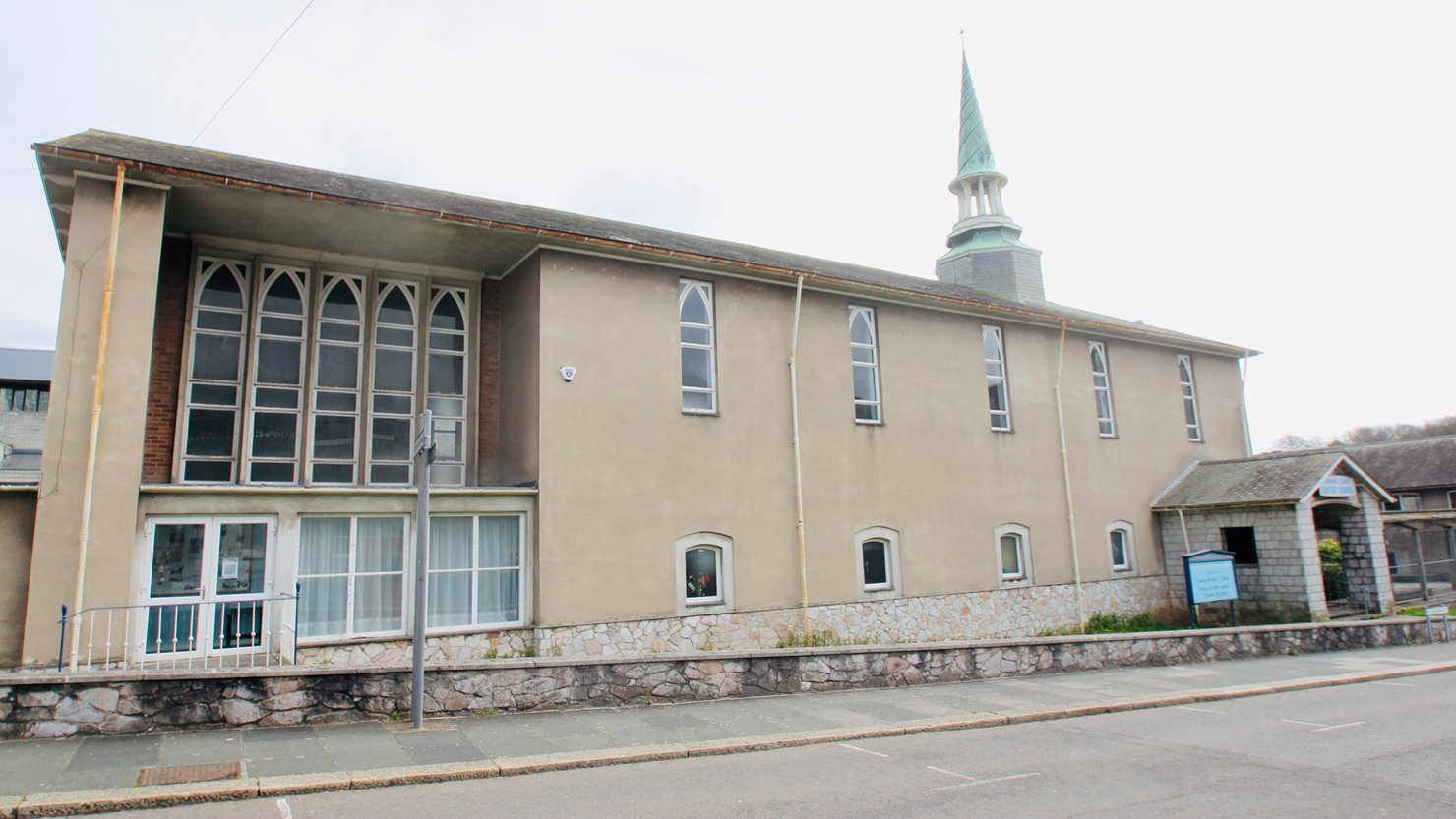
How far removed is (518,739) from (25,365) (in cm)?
4302

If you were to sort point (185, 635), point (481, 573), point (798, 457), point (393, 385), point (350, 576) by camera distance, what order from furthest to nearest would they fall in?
point (798, 457), point (393, 385), point (481, 573), point (350, 576), point (185, 635)

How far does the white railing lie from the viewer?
9.75 m

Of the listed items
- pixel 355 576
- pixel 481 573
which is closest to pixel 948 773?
pixel 481 573

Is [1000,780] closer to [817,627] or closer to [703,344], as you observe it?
[817,627]

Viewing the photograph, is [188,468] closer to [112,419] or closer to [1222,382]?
[112,419]

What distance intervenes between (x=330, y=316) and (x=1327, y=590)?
25425 mm

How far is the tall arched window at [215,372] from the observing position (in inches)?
498

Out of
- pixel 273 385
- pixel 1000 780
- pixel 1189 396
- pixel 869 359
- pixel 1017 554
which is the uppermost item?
pixel 1189 396

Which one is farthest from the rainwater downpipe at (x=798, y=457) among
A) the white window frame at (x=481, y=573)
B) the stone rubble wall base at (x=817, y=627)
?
the white window frame at (x=481, y=573)

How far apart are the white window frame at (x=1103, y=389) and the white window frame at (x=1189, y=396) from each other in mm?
3062

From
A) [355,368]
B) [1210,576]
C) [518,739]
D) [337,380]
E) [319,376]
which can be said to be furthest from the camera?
[1210,576]

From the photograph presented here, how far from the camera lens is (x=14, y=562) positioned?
9.87 meters

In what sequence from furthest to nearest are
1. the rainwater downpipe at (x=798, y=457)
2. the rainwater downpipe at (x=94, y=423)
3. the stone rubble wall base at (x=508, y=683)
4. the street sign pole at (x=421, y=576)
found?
the rainwater downpipe at (x=798, y=457), the rainwater downpipe at (x=94, y=423), the street sign pole at (x=421, y=576), the stone rubble wall base at (x=508, y=683)

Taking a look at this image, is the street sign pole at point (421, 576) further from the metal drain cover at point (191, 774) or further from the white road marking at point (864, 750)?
the white road marking at point (864, 750)
